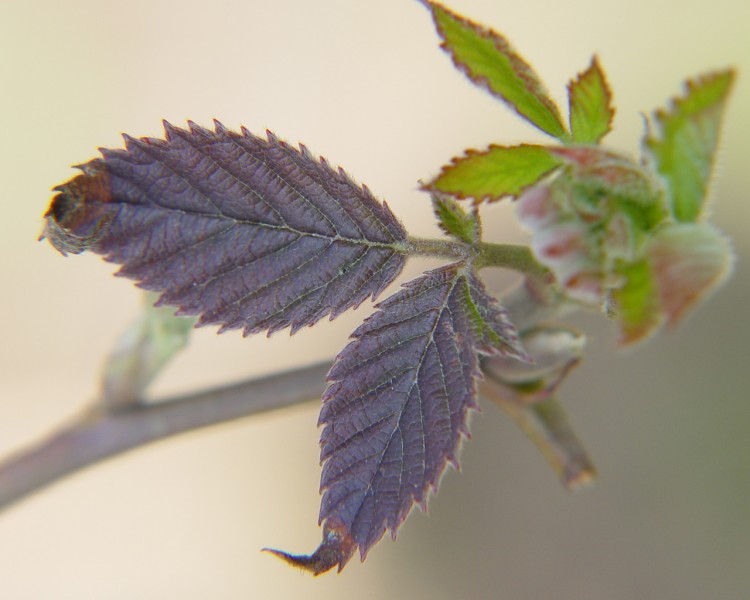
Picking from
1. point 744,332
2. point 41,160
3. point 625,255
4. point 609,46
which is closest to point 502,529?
point 744,332

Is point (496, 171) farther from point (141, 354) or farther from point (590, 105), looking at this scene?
point (141, 354)

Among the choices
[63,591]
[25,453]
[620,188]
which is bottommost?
[63,591]

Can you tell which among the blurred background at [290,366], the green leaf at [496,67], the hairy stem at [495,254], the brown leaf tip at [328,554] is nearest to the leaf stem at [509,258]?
the hairy stem at [495,254]

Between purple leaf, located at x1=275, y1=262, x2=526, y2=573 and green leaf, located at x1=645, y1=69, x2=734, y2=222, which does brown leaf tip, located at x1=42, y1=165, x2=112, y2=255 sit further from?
green leaf, located at x1=645, y1=69, x2=734, y2=222

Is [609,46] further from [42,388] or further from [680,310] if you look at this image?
[680,310]

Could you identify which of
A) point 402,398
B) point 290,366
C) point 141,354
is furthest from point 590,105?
point 290,366
